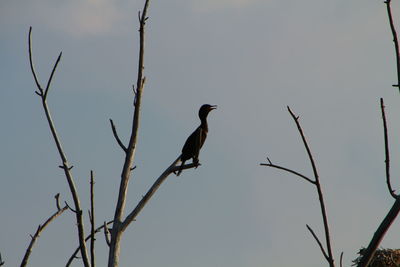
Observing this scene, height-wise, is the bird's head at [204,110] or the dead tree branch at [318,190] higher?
the bird's head at [204,110]

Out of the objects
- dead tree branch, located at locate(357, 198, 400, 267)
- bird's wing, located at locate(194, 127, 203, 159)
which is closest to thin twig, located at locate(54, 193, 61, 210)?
dead tree branch, located at locate(357, 198, 400, 267)

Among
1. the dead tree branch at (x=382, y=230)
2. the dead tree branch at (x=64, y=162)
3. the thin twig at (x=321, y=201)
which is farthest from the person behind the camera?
the dead tree branch at (x=64, y=162)

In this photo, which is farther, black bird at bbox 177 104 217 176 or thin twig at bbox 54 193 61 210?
black bird at bbox 177 104 217 176

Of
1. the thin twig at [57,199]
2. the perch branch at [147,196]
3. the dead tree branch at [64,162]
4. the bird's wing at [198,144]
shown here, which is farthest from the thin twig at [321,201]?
the bird's wing at [198,144]

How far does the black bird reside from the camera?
1116cm

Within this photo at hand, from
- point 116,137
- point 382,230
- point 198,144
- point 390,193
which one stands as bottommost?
point 382,230

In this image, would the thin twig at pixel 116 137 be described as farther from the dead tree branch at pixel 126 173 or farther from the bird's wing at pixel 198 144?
the bird's wing at pixel 198 144

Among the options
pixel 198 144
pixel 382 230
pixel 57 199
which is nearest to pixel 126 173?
pixel 57 199

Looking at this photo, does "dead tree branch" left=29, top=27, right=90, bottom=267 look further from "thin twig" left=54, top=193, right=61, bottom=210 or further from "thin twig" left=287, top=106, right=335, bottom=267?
"thin twig" left=287, top=106, right=335, bottom=267

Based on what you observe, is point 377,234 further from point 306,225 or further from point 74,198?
point 74,198

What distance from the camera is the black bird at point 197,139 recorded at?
11.2 m

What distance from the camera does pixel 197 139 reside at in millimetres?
11867

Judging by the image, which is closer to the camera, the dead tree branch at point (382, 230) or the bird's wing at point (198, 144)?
the dead tree branch at point (382, 230)

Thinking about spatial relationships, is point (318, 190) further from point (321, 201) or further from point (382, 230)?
point (382, 230)
